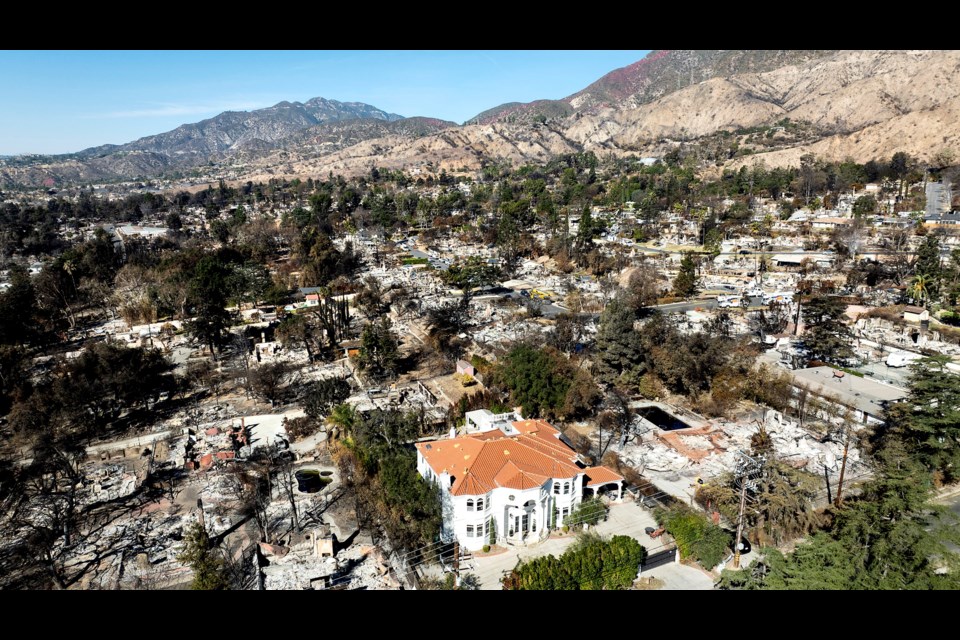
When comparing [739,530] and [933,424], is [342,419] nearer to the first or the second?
[739,530]

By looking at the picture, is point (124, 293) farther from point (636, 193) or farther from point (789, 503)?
point (636, 193)

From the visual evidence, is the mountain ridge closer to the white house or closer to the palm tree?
the palm tree

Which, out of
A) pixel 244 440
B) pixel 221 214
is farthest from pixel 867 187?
pixel 221 214

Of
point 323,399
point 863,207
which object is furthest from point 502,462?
point 863,207

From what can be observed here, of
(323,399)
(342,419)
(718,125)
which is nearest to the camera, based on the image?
(342,419)

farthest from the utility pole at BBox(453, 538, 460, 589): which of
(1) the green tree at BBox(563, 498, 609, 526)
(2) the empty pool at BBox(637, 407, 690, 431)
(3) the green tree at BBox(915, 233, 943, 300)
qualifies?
(3) the green tree at BBox(915, 233, 943, 300)

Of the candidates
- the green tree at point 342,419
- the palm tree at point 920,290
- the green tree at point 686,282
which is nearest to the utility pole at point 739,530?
the green tree at point 342,419

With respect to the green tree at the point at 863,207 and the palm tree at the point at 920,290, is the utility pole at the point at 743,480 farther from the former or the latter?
the green tree at the point at 863,207

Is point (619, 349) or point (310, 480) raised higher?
point (619, 349)
